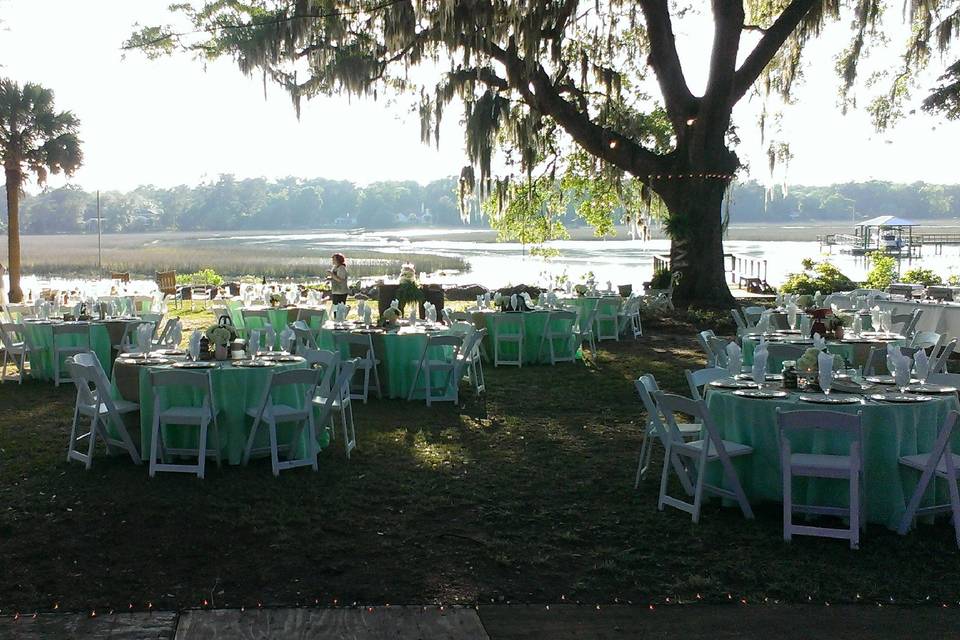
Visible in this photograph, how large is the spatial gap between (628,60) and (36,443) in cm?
1707

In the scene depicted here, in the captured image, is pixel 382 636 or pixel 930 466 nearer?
pixel 382 636

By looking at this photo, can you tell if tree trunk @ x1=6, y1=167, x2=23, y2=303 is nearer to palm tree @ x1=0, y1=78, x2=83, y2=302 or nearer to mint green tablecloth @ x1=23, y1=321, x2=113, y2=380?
palm tree @ x1=0, y1=78, x2=83, y2=302

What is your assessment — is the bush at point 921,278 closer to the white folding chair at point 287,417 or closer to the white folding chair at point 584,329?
the white folding chair at point 584,329

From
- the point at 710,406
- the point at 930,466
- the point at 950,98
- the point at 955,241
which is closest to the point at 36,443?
the point at 710,406

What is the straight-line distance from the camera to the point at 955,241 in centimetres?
5900

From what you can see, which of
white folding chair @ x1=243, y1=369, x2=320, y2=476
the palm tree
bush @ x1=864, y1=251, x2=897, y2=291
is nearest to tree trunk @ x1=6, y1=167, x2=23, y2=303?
the palm tree

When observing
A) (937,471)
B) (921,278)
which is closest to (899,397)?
(937,471)

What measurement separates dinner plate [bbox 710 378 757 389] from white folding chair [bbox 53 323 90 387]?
25.0 ft

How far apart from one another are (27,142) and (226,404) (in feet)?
59.1

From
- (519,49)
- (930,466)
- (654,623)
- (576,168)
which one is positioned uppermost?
(519,49)

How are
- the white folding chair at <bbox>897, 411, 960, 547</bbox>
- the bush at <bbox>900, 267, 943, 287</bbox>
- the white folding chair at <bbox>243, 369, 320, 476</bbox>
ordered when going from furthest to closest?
the bush at <bbox>900, 267, 943, 287</bbox> < the white folding chair at <bbox>243, 369, 320, 476</bbox> < the white folding chair at <bbox>897, 411, 960, 547</bbox>

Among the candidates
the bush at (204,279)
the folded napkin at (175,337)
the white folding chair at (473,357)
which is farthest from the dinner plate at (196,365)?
the bush at (204,279)

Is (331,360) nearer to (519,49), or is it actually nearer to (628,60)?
(519,49)

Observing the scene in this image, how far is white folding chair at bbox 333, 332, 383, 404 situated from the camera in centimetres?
980
